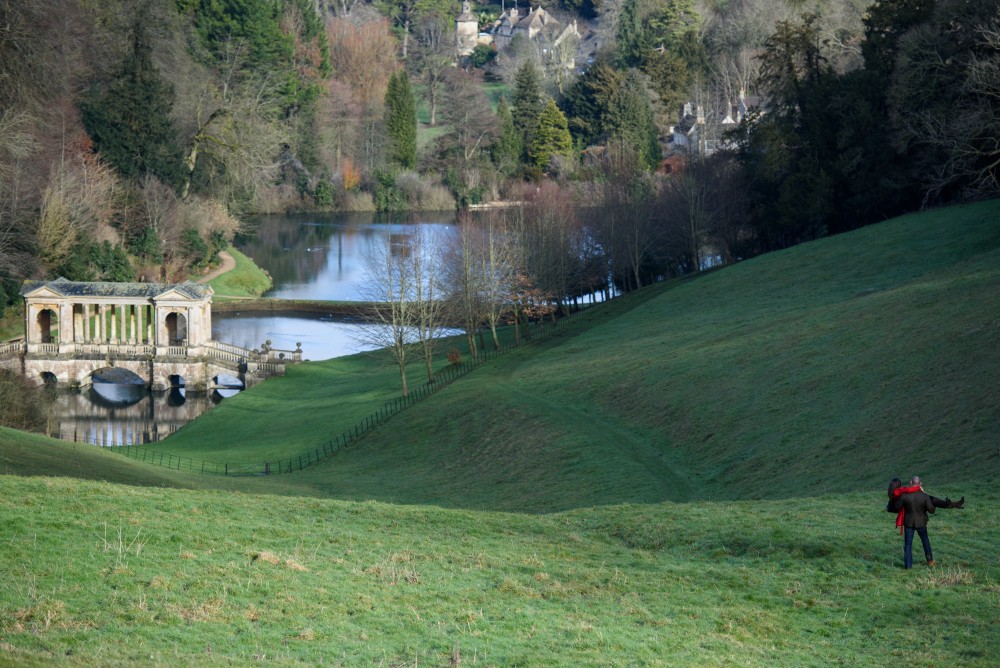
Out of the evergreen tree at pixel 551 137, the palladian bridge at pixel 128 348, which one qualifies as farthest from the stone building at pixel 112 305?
the evergreen tree at pixel 551 137

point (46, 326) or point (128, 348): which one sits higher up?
point (46, 326)

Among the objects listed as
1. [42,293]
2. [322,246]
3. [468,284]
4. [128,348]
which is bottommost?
[128,348]

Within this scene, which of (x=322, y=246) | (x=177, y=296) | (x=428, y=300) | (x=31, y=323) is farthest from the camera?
(x=322, y=246)

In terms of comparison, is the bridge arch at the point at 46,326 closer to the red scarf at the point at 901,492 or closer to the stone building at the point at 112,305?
the stone building at the point at 112,305

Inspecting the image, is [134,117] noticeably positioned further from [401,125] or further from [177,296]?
[401,125]

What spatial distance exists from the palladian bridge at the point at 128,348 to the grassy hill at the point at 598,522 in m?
19.1

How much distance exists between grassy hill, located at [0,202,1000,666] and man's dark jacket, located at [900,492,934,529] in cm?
112

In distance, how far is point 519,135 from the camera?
14875cm

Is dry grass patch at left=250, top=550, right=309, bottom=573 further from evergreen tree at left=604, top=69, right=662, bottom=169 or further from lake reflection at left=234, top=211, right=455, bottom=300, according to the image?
evergreen tree at left=604, top=69, right=662, bottom=169

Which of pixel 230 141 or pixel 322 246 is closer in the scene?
pixel 230 141

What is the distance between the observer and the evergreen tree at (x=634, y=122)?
127688mm

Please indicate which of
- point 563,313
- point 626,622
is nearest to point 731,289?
point 563,313

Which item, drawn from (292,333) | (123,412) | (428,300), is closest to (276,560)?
(428,300)

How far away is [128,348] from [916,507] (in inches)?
2408
